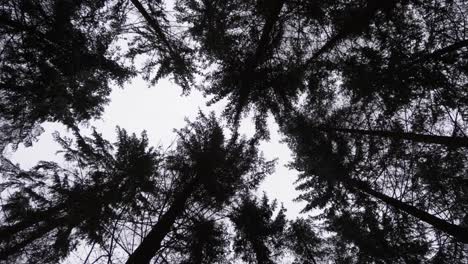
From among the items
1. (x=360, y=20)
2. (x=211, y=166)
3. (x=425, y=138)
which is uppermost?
(x=360, y=20)

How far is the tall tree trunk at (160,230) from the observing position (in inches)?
215

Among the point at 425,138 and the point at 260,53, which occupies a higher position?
the point at 260,53

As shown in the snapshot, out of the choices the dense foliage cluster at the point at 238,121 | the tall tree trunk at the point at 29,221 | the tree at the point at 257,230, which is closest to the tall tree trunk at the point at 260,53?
the dense foliage cluster at the point at 238,121

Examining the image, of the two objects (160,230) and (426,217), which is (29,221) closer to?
(160,230)

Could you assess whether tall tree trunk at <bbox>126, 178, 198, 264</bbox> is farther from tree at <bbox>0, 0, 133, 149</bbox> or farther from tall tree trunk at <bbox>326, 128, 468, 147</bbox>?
tall tree trunk at <bbox>326, 128, 468, 147</bbox>

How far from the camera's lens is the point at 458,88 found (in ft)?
20.9

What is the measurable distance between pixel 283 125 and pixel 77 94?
7302mm

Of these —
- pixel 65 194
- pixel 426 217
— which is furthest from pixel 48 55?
pixel 426 217

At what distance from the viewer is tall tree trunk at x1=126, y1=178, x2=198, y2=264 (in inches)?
215

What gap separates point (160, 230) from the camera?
20.6 feet

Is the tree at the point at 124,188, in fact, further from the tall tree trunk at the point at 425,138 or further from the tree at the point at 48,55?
the tall tree trunk at the point at 425,138

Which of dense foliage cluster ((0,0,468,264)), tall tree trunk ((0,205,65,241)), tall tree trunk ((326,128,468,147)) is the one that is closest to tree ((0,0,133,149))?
dense foliage cluster ((0,0,468,264))

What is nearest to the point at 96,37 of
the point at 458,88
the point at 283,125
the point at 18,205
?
the point at 18,205

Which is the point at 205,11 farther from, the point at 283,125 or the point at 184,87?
the point at 283,125
